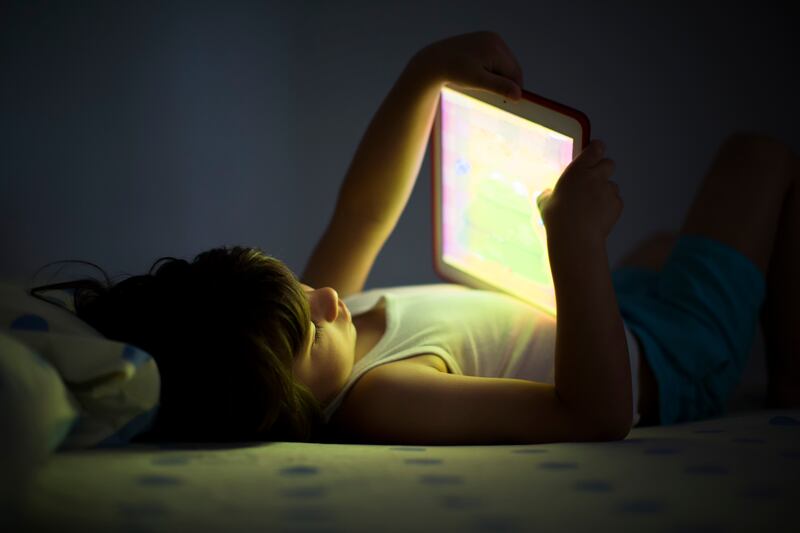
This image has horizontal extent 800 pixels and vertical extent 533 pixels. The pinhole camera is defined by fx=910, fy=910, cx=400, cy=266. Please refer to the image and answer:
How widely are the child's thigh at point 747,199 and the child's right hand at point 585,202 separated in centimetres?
39

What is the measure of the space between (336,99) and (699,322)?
0.93 m

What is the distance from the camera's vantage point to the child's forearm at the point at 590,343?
85 cm

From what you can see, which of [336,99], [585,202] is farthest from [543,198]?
[336,99]

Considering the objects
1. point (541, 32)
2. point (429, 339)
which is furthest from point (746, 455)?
point (541, 32)

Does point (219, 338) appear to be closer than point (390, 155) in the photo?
Yes

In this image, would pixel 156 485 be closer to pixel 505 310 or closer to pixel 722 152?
pixel 505 310

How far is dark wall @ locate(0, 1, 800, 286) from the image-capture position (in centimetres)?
157

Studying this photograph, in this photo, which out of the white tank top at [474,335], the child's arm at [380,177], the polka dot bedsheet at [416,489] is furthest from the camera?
the child's arm at [380,177]

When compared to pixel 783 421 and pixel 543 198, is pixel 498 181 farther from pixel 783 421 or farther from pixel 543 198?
pixel 783 421

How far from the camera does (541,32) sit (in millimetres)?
1853

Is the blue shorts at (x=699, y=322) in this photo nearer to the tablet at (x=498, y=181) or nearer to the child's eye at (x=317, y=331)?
the tablet at (x=498, y=181)

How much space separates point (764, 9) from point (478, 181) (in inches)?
40.4

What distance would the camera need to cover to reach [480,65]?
1.06 meters

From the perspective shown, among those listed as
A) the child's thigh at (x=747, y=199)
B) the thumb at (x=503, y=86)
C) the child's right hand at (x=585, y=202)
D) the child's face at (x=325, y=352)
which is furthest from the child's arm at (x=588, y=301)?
the child's thigh at (x=747, y=199)
